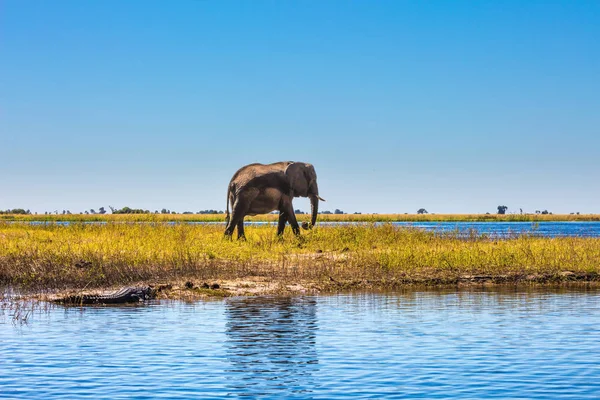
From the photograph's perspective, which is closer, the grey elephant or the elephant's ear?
the grey elephant

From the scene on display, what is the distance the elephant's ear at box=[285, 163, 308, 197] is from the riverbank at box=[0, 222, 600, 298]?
7.13 ft

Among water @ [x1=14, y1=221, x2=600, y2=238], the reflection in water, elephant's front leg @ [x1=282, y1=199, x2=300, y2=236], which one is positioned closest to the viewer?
the reflection in water

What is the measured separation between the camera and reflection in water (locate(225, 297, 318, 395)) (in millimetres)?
10273

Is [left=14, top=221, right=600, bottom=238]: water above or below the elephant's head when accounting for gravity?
below

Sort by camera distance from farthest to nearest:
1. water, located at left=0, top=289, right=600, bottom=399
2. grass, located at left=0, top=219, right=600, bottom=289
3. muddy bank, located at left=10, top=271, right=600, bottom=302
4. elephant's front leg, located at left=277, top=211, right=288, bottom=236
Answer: elephant's front leg, located at left=277, top=211, right=288, bottom=236
grass, located at left=0, top=219, right=600, bottom=289
muddy bank, located at left=10, top=271, right=600, bottom=302
water, located at left=0, top=289, right=600, bottom=399

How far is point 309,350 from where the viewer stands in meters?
12.0

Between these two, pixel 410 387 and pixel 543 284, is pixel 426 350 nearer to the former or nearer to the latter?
pixel 410 387

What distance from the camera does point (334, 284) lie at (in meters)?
19.4

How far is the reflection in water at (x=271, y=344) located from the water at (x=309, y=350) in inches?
0.9

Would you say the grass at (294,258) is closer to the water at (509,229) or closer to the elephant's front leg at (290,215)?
the elephant's front leg at (290,215)

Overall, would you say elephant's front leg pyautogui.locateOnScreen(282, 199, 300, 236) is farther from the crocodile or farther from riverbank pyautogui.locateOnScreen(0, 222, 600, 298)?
the crocodile

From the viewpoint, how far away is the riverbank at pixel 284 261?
19031 millimetres

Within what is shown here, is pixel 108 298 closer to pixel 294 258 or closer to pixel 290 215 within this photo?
pixel 294 258

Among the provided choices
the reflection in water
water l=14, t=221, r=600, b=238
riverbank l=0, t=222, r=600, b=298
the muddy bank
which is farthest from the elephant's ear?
the reflection in water
